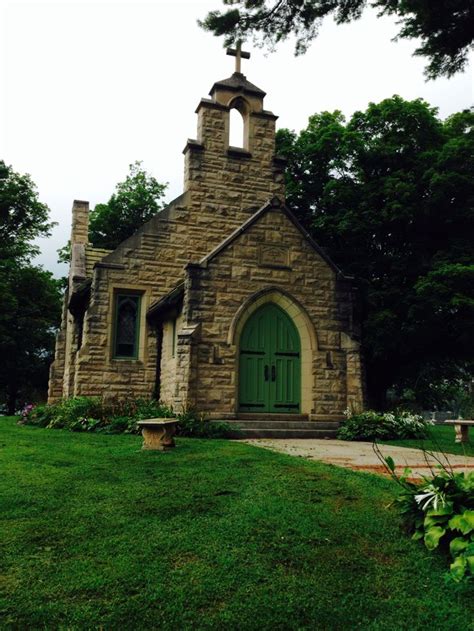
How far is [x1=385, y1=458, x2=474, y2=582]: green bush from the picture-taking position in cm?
374

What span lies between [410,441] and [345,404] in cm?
218

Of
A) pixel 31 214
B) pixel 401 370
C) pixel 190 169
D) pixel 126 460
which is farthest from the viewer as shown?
pixel 31 214

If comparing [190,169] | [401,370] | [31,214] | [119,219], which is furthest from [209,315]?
[31,214]

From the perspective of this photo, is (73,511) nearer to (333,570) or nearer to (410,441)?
(333,570)

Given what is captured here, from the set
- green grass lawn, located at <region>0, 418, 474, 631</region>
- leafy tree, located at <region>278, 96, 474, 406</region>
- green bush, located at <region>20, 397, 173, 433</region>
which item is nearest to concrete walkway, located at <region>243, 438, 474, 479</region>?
green grass lawn, located at <region>0, 418, 474, 631</region>

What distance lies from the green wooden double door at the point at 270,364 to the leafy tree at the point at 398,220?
4752 millimetres

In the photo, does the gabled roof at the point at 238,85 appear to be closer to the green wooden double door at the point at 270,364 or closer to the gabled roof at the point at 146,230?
the gabled roof at the point at 146,230

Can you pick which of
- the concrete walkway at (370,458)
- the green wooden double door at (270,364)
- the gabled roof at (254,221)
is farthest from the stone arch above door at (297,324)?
the concrete walkway at (370,458)

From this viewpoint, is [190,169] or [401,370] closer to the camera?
[190,169]

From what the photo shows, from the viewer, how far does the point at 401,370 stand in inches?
824

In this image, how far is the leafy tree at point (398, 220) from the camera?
55.1ft

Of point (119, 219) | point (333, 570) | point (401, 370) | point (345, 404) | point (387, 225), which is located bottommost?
point (333, 570)

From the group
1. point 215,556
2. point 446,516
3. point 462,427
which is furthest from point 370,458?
point 215,556

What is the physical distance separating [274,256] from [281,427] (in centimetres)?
423
